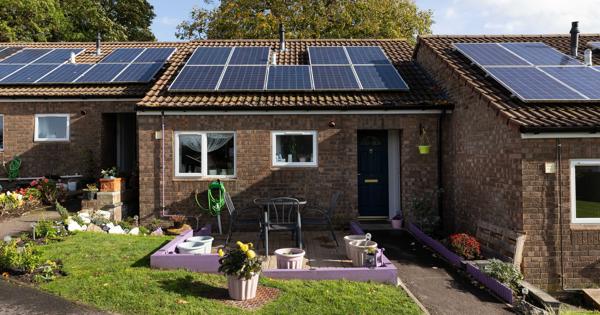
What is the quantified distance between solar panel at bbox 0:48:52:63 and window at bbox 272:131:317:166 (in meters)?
10.9

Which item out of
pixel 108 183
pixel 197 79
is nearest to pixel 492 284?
pixel 197 79

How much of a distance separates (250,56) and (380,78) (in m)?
4.57

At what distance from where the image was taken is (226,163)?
11.0 metres

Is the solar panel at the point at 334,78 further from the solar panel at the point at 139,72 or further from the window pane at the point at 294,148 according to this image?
the solar panel at the point at 139,72

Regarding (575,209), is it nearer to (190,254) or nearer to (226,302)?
(226,302)

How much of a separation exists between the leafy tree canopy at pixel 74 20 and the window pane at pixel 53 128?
13876 mm

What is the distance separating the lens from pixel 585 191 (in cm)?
773

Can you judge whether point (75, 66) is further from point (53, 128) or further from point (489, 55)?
point (489, 55)

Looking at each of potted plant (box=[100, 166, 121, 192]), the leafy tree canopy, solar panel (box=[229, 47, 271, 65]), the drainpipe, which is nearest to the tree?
the leafy tree canopy

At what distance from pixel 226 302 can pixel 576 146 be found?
6.92 metres

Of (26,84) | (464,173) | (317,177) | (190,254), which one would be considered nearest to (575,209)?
(464,173)

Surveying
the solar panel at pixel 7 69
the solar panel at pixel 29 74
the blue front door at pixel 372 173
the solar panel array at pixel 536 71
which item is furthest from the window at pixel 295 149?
the solar panel at pixel 7 69

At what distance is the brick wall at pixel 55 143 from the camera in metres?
13.0

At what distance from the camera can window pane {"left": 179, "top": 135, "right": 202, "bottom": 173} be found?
433 inches
